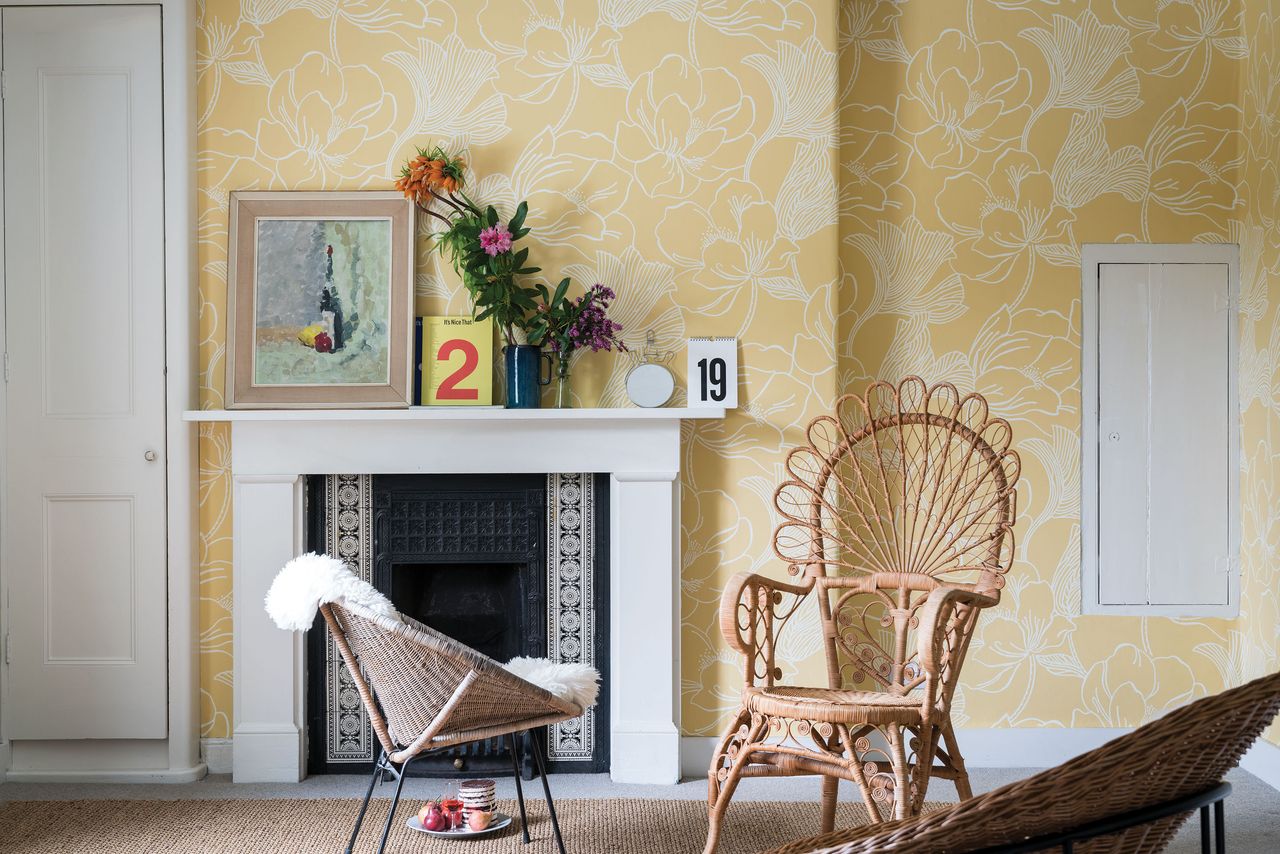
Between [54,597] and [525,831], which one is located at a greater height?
[54,597]

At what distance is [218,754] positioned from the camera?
3.22 m

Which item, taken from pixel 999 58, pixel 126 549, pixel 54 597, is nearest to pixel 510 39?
pixel 999 58

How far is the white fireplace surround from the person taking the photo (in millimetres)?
Result: 3137

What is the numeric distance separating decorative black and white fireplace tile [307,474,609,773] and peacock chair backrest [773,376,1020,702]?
0.62 m

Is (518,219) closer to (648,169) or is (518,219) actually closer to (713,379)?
(648,169)

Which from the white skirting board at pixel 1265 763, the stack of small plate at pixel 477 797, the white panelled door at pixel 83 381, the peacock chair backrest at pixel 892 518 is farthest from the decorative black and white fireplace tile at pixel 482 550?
the white skirting board at pixel 1265 763

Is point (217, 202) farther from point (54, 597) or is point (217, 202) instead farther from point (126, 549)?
point (54, 597)

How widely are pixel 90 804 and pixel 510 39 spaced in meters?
2.53

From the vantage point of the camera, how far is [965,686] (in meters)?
3.39

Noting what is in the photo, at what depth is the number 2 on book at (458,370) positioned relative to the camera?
3189mm

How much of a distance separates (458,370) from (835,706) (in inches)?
62.5

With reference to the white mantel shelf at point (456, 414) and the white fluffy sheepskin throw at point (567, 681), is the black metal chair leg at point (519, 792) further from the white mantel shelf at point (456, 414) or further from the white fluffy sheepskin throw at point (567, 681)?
the white mantel shelf at point (456, 414)

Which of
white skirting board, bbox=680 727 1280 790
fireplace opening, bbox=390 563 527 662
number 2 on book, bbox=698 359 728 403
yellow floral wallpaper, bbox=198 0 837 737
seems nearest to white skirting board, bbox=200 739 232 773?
yellow floral wallpaper, bbox=198 0 837 737

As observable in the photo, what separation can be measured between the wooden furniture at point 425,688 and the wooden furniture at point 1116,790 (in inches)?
49.7
